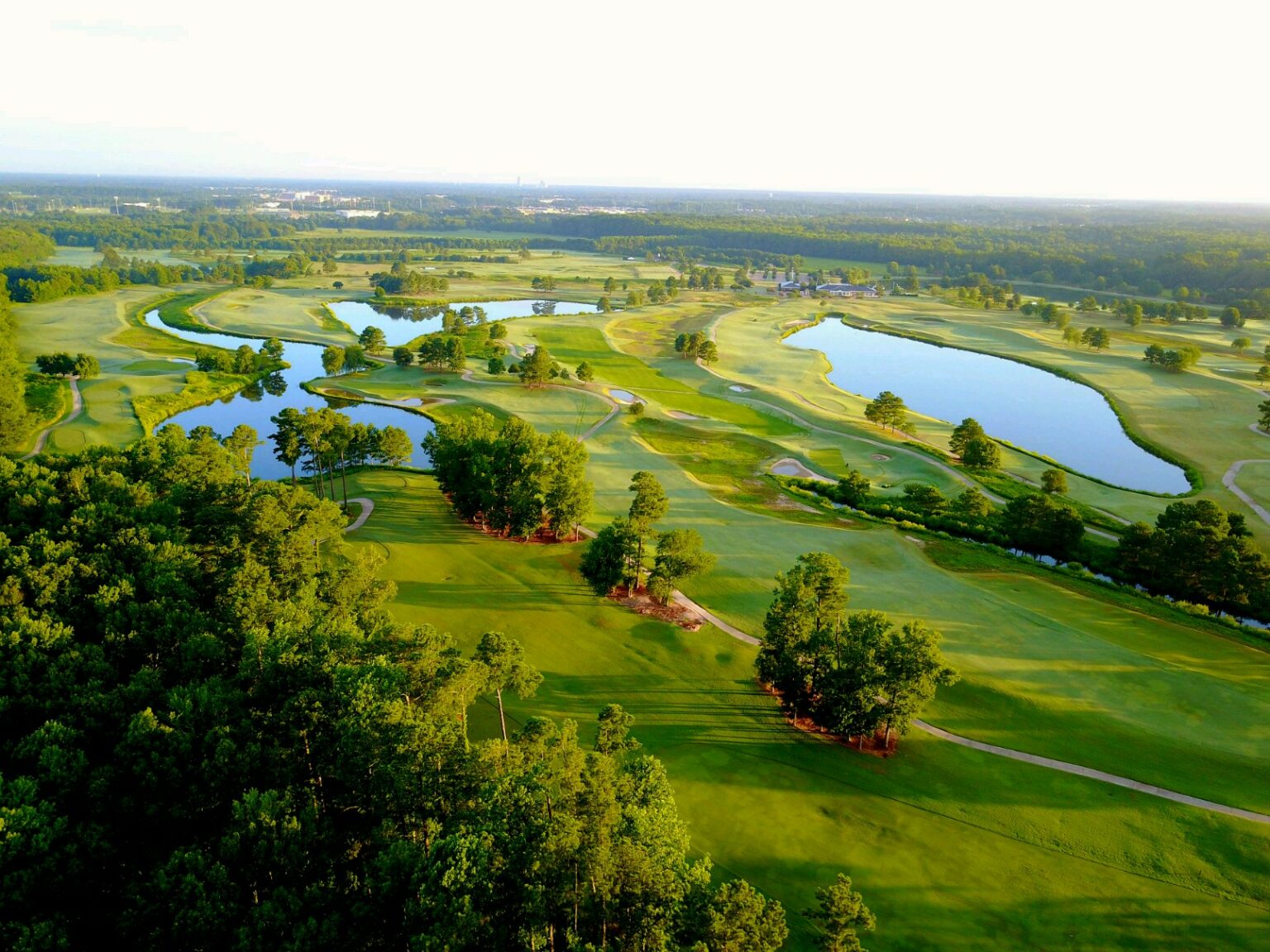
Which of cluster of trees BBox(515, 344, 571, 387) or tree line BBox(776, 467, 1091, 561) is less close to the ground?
cluster of trees BBox(515, 344, 571, 387)

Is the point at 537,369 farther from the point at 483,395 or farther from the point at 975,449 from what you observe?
the point at 975,449

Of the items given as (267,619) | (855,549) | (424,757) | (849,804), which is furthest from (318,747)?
(855,549)

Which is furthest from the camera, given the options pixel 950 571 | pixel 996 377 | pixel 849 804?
pixel 996 377

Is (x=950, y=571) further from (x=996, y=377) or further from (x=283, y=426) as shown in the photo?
(x=996, y=377)

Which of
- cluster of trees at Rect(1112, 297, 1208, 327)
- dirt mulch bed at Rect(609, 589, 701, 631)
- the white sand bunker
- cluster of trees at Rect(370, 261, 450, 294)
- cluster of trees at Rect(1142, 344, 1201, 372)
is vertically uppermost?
cluster of trees at Rect(1112, 297, 1208, 327)

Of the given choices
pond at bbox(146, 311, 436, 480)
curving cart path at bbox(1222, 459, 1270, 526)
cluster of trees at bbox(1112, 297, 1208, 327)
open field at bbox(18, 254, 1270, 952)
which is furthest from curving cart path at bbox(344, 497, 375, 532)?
cluster of trees at bbox(1112, 297, 1208, 327)

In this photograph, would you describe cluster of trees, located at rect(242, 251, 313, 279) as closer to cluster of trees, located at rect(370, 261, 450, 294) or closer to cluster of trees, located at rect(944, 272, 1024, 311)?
cluster of trees, located at rect(370, 261, 450, 294)

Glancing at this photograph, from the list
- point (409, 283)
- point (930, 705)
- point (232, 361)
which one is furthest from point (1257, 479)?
point (409, 283)
